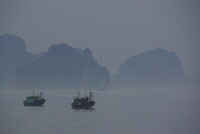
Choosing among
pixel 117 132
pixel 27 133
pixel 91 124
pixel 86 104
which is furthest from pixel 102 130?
pixel 86 104

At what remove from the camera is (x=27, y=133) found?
67562mm

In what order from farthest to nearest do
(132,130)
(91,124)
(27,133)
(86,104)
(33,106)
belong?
(33,106) < (86,104) < (91,124) < (132,130) < (27,133)

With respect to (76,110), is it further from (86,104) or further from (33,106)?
(33,106)

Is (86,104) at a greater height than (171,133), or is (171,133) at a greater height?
(86,104)

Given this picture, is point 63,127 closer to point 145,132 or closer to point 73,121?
point 73,121

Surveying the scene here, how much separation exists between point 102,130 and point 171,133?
Answer: 13.5 m

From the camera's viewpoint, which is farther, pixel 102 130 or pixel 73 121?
pixel 73 121

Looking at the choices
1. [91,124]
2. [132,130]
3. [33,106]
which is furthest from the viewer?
[33,106]

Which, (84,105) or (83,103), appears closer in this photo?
(83,103)

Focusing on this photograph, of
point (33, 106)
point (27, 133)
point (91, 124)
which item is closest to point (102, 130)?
point (91, 124)

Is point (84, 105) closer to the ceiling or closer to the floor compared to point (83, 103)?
closer to the floor

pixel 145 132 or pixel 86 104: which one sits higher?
pixel 86 104

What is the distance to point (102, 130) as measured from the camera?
7431 centimetres

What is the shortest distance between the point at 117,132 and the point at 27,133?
642 inches
